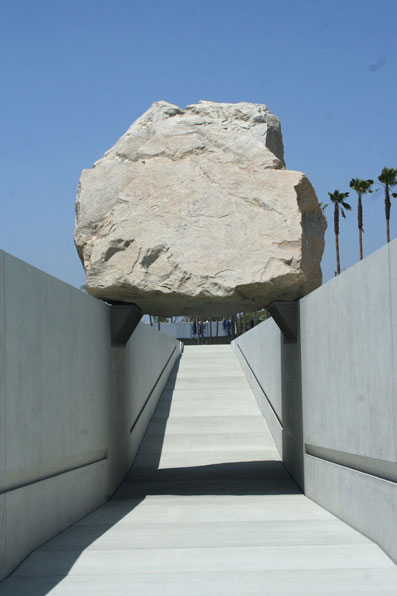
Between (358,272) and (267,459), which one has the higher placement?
(358,272)

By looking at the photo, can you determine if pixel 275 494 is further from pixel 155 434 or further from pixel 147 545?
pixel 155 434

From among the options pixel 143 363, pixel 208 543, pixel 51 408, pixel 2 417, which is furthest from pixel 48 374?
pixel 143 363

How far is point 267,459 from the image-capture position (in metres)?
11.4

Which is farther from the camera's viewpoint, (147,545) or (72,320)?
(72,320)

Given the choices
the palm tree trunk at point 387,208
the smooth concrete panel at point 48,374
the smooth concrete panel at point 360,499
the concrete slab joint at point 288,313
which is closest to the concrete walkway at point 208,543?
the smooth concrete panel at point 360,499

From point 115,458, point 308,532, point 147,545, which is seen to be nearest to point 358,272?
point 308,532

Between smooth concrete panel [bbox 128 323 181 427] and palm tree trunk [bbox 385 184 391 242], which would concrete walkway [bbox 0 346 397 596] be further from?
palm tree trunk [bbox 385 184 391 242]

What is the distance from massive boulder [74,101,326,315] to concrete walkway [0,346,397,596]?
264 centimetres

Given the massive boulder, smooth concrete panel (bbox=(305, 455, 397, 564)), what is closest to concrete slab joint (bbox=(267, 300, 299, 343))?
the massive boulder

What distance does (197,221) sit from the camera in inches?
331

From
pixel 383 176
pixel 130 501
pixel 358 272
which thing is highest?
pixel 383 176

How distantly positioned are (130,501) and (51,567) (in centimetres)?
389

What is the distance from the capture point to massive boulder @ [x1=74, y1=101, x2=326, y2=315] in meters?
8.29

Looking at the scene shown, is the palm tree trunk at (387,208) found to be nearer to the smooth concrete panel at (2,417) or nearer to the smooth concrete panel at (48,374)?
the smooth concrete panel at (48,374)
